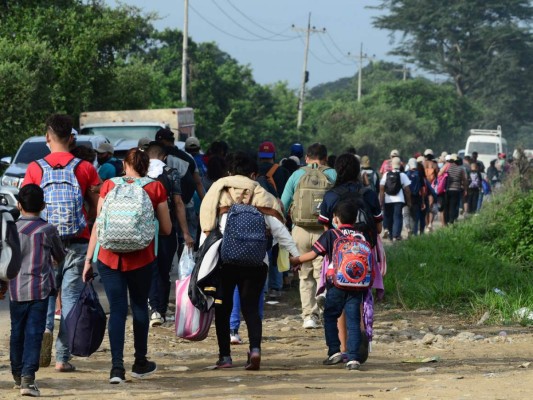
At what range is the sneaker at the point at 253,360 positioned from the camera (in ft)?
32.3

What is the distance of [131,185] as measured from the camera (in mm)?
9008

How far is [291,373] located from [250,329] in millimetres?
439

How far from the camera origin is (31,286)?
8.63 metres

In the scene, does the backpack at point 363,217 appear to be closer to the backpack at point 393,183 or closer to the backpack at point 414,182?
the backpack at point 393,183

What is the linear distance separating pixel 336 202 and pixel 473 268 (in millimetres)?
7059

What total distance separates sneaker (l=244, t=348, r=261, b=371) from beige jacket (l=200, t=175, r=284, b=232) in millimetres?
934

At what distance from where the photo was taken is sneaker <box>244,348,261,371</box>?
986cm

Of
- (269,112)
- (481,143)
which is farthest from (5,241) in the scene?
(269,112)

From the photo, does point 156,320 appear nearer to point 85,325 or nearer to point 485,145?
point 85,325

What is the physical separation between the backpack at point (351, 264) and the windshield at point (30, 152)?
13660 millimetres

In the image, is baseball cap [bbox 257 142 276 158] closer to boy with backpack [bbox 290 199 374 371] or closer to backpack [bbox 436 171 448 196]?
boy with backpack [bbox 290 199 374 371]

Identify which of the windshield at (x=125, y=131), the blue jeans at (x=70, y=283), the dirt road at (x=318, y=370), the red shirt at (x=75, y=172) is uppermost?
the windshield at (x=125, y=131)

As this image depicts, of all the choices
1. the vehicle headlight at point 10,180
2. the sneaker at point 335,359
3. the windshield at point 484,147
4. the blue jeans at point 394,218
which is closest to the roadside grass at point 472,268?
the blue jeans at point 394,218

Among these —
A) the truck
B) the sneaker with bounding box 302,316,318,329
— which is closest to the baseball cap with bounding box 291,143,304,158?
the sneaker with bounding box 302,316,318,329
